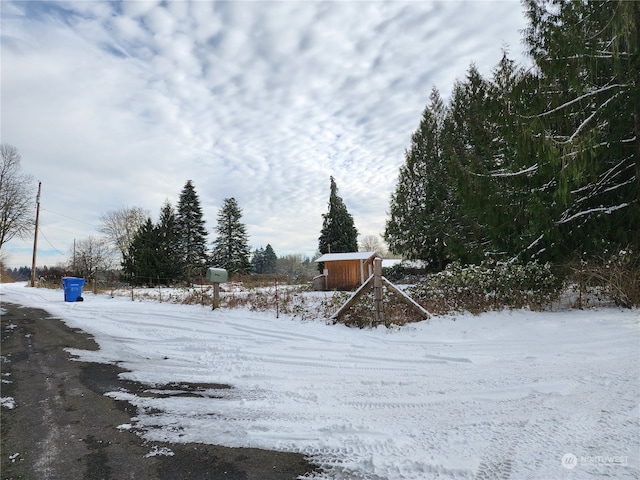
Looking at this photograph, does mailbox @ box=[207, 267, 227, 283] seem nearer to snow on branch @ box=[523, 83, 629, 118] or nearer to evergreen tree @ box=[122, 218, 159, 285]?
snow on branch @ box=[523, 83, 629, 118]

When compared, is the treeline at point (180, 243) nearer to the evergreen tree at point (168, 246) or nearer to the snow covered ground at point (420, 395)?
the evergreen tree at point (168, 246)

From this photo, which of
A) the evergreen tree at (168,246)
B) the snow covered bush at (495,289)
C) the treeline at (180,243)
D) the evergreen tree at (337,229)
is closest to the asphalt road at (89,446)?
the snow covered bush at (495,289)

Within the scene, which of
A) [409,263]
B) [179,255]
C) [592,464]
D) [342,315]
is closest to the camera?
[592,464]

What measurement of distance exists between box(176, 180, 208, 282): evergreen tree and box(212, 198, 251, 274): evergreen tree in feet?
9.04

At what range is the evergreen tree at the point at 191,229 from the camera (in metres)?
33.2

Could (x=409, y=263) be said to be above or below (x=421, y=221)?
below

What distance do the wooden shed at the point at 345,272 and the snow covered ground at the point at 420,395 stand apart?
16105 mm

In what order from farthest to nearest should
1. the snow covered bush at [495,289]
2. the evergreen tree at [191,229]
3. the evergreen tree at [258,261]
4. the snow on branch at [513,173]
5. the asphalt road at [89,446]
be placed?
1. the evergreen tree at [258,261]
2. the evergreen tree at [191,229]
3. the snow on branch at [513,173]
4. the snow covered bush at [495,289]
5. the asphalt road at [89,446]

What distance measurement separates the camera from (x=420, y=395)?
3711mm

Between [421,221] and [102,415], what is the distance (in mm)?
20188

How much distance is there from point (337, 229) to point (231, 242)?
12035 millimetres

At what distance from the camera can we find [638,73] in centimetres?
679

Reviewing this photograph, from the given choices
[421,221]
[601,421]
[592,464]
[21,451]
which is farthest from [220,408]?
[421,221]

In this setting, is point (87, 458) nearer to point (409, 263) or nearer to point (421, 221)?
point (421, 221)
